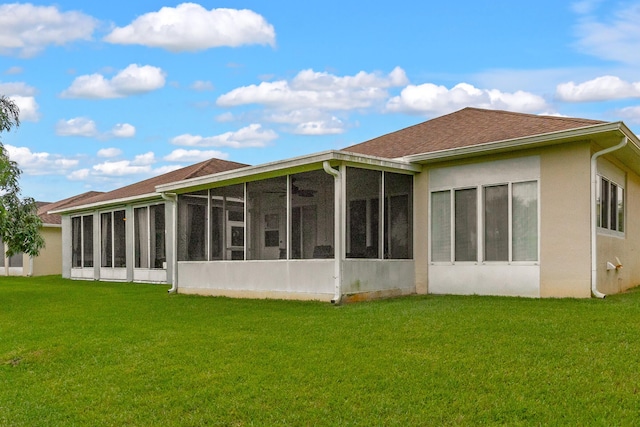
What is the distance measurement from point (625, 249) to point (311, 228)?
6.61 m

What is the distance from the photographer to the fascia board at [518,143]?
9.24 m

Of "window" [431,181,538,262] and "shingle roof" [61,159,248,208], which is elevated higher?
"shingle roof" [61,159,248,208]

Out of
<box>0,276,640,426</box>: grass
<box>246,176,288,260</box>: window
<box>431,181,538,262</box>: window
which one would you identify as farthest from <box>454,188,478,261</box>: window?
<box>246,176,288,260</box>: window

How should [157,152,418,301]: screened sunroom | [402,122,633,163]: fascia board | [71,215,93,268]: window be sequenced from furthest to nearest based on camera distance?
1. [71,215,93,268]: window
2. [157,152,418,301]: screened sunroom
3. [402,122,633,163]: fascia board

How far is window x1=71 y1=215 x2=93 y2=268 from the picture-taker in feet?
71.0

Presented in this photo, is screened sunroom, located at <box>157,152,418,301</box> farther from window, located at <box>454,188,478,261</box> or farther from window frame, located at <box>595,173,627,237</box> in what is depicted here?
window frame, located at <box>595,173,627,237</box>

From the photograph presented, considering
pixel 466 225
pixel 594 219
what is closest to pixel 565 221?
pixel 594 219

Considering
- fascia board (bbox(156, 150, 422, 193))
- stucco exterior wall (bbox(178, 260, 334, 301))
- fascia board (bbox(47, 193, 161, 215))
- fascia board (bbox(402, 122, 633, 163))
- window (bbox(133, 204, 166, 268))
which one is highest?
fascia board (bbox(402, 122, 633, 163))

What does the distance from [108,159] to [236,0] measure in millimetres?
13548

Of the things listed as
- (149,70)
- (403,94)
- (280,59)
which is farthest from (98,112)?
(403,94)

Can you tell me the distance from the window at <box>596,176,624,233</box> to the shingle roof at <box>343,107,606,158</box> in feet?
4.55

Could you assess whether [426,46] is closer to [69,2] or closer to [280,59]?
[280,59]

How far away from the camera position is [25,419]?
5.10m

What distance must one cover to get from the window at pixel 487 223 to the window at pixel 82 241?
46.9ft
